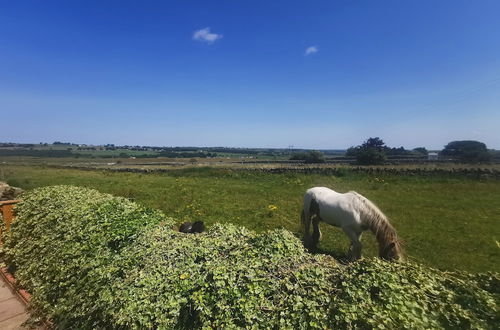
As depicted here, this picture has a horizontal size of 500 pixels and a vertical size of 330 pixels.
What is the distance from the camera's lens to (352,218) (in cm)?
768

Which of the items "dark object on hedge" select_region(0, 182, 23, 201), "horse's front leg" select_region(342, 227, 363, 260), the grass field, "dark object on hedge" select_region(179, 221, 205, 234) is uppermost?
"dark object on hedge" select_region(0, 182, 23, 201)

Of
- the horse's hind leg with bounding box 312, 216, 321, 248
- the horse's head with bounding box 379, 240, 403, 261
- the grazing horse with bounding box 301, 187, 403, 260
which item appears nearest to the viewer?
the horse's head with bounding box 379, 240, 403, 261

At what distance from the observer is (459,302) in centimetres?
317

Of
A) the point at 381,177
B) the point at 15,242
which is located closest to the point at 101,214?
the point at 15,242

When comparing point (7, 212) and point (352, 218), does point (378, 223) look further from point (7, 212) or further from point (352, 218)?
point (7, 212)

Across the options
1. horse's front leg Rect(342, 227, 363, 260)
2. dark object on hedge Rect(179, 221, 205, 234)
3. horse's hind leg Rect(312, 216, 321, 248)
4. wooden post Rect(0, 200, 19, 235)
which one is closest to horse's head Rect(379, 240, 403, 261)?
horse's front leg Rect(342, 227, 363, 260)

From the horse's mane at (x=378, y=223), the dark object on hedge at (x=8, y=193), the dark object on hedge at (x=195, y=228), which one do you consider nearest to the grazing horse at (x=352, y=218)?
the horse's mane at (x=378, y=223)

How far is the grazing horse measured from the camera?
6.64 m

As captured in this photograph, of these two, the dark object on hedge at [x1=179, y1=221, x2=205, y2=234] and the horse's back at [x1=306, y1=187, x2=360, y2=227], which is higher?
the horse's back at [x1=306, y1=187, x2=360, y2=227]

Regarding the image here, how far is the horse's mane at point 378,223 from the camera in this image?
664cm

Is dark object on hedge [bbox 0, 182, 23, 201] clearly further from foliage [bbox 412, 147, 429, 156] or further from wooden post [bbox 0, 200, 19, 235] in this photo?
foliage [bbox 412, 147, 429, 156]

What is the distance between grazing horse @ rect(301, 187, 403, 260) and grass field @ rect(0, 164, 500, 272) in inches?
44.9

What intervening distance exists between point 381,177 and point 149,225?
24828 millimetres

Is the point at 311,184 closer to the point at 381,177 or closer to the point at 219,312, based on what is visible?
the point at 381,177
